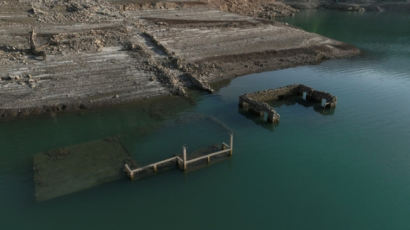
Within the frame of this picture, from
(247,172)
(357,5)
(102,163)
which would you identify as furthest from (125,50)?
(357,5)

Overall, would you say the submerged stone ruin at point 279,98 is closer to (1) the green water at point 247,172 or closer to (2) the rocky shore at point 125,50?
(1) the green water at point 247,172

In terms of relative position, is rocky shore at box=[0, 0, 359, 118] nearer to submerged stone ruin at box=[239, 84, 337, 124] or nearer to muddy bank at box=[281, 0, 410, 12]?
submerged stone ruin at box=[239, 84, 337, 124]

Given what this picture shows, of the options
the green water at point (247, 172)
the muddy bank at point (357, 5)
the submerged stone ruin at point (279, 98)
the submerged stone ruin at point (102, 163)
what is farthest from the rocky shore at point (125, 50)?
the muddy bank at point (357, 5)

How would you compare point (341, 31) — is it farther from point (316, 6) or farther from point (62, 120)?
point (62, 120)

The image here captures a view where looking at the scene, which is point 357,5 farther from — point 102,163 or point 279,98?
point 102,163

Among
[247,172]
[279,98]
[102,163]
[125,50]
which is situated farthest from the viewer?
[125,50]

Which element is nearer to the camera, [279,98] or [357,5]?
[279,98]
